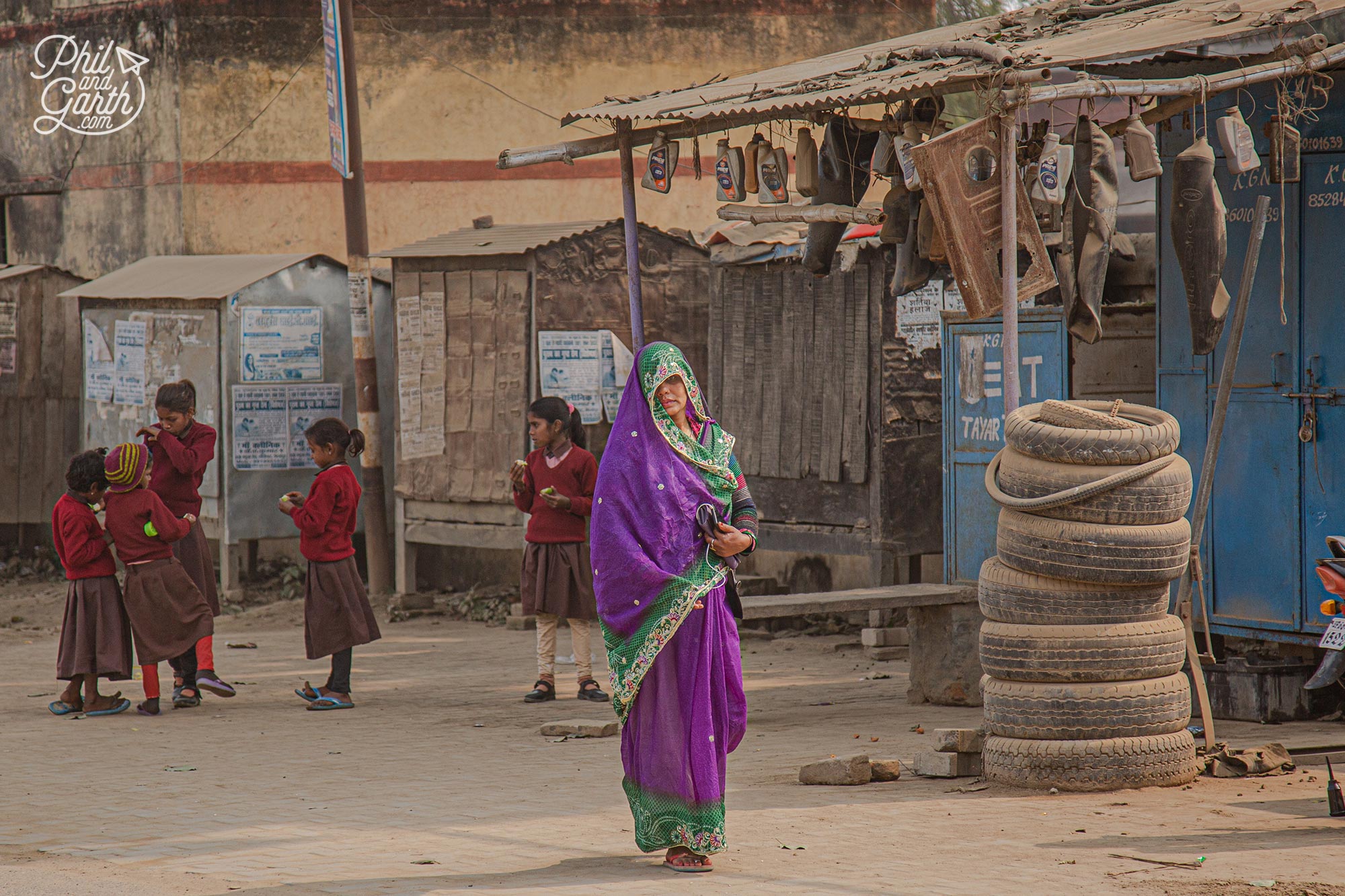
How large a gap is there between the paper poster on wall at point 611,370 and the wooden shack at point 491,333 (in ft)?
0.35

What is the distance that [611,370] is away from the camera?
11.9m

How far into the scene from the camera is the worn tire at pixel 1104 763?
6.14 meters

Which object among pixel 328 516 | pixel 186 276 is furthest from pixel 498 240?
pixel 328 516

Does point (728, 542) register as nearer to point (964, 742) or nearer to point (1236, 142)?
point (964, 742)

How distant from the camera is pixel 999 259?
20.9 ft

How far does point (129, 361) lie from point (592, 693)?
6384 mm

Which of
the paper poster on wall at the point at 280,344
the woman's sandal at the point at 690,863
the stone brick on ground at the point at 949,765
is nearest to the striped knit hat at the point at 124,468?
the paper poster on wall at the point at 280,344

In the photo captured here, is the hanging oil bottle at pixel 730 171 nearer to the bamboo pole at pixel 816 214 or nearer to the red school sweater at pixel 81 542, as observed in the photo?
the bamboo pole at pixel 816 214

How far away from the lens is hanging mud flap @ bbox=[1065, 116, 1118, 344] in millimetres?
6332

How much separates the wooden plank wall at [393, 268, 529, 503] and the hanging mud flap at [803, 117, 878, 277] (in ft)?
13.1

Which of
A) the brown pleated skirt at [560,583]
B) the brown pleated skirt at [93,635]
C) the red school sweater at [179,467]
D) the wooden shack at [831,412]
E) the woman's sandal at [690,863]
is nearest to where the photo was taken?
the woman's sandal at [690,863]

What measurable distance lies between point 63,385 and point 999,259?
1063 cm

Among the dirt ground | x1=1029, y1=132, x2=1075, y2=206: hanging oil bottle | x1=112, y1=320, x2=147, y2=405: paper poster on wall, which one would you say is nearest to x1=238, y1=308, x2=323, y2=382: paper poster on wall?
x1=112, y1=320, x2=147, y2=405: paper poster on wall

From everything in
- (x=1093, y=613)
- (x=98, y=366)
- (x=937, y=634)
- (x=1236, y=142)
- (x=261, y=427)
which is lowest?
(x=937, y=634)
